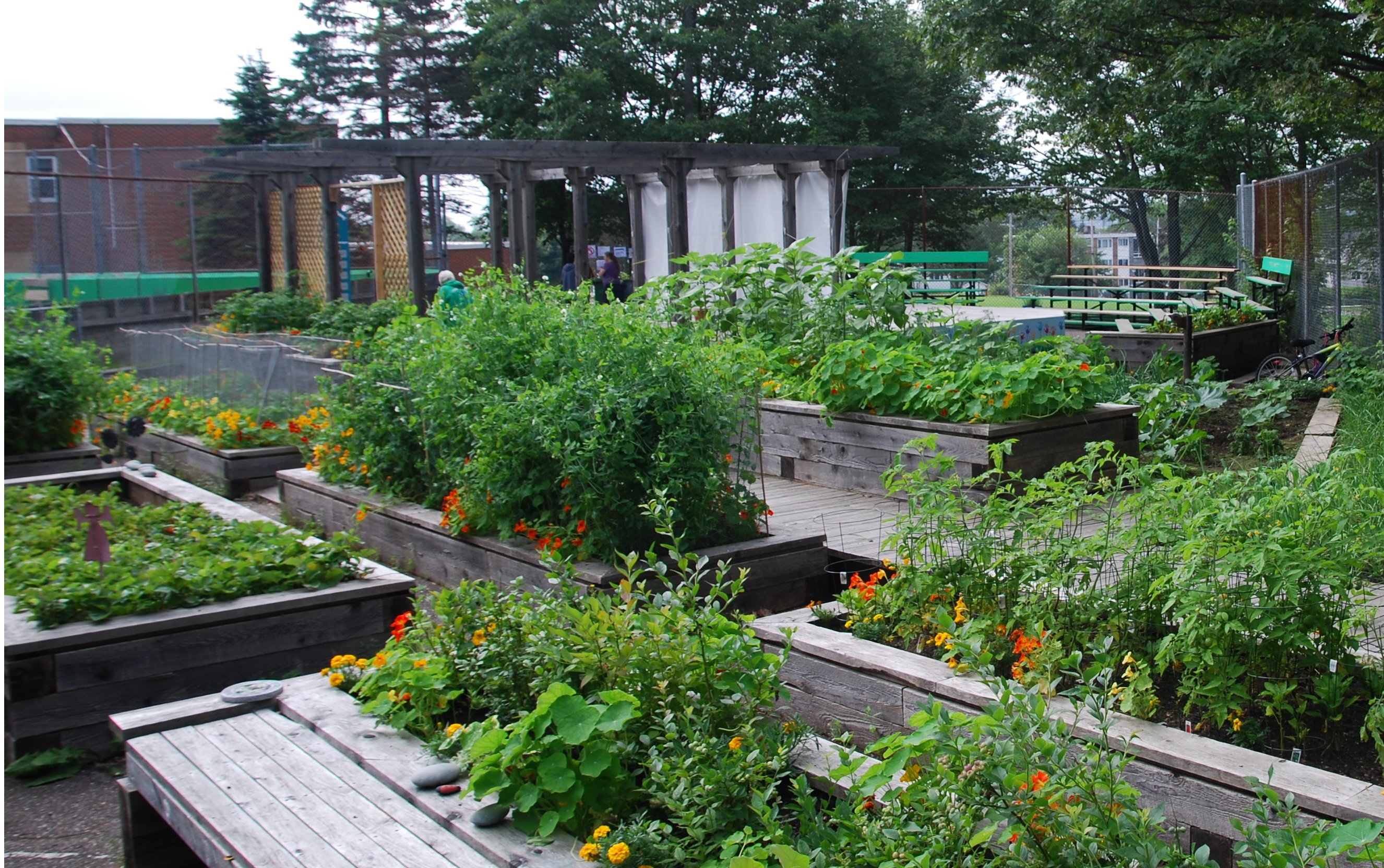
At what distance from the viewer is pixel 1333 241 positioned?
39.5ft

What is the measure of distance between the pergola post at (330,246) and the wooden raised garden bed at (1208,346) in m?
11.2

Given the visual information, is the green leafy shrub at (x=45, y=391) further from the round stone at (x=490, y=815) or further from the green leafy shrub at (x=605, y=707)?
the round stone at (x=490, y=815)

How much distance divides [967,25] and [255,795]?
43.3 feet

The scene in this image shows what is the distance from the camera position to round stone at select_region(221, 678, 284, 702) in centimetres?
354

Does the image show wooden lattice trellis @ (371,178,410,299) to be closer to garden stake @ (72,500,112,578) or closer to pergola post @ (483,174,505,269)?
pergola post @ (483,174,505,269)

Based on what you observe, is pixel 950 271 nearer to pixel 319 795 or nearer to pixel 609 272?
pixel 609 272

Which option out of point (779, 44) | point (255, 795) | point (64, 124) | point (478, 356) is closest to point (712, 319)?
point (478, 356)

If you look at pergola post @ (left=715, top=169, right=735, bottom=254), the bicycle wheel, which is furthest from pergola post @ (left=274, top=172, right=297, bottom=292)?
the bicycle wheel

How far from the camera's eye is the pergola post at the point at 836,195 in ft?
55.4

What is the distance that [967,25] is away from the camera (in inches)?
545

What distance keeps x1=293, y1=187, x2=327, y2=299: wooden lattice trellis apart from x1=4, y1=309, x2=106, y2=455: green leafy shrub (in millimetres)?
10008

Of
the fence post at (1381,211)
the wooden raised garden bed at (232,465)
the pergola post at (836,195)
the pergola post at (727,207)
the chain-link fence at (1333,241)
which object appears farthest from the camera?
the pergola post at (727,207)

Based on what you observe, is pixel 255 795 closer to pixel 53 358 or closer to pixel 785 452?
pixel 785 452

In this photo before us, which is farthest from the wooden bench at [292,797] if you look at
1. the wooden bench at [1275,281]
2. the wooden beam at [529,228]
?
the wooden bench at [1275,281]
